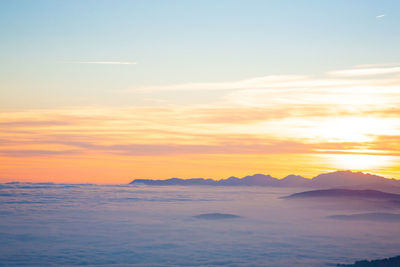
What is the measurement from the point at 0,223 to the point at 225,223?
Answer: 4077 cm

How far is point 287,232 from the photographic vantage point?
2574 inches

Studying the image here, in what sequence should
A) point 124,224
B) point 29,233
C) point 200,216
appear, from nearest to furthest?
1. point 29,233
2. point 124,224
3. point 200,216

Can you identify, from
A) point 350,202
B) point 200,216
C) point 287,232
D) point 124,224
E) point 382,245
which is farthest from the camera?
point 350,202

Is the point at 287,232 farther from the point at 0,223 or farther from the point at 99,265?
the point at 0,223

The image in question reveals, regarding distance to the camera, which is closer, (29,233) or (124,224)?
(29,233)

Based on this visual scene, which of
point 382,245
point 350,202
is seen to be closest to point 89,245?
point 382,245

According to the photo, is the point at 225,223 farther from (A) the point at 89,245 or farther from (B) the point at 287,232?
(A) the point at 89,245

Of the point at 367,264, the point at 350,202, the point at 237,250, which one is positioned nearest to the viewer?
the point at 367,264

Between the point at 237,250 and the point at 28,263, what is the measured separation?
74.5ft

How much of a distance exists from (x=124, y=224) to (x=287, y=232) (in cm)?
2872

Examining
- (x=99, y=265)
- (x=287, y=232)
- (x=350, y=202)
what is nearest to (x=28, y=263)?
(x=99, y=265)

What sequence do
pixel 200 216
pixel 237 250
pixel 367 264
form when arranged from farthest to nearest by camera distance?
pixel 200 216, pixel 237 250, pixel 367 264

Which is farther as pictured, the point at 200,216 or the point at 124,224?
the point at 200,216

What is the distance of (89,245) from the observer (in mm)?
49062
